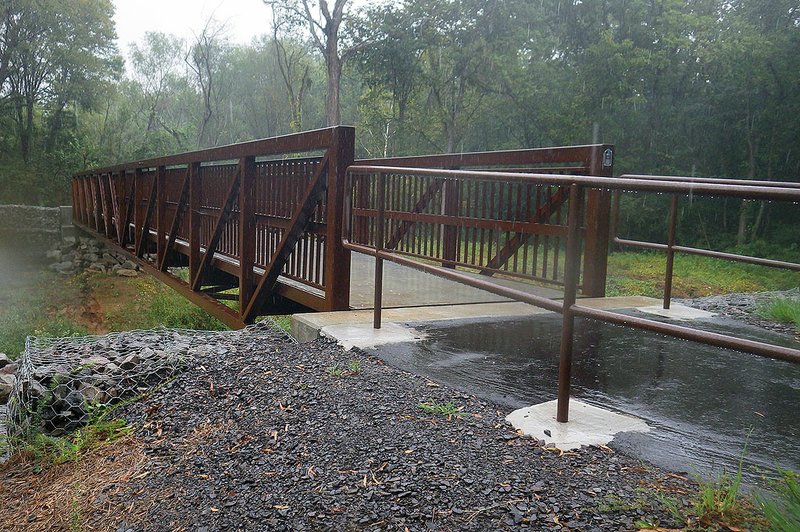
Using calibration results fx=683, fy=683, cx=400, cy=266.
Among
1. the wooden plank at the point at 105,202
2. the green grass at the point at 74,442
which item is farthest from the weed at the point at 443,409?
the wooden plank at the point at 105,202

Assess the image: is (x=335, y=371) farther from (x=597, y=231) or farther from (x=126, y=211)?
(x=126, y=211)

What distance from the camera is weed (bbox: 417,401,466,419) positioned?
316 centimetres

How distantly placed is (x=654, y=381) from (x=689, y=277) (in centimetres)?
1630

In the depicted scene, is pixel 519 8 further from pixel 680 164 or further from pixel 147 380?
pixel 147 380

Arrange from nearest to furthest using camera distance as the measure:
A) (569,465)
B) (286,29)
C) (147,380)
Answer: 1. (569,465)
2. (147,380)
3. (286,29)

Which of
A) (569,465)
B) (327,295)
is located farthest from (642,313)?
(569,465)

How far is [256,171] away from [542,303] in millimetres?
4764

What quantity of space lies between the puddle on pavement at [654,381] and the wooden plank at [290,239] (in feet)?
5.35

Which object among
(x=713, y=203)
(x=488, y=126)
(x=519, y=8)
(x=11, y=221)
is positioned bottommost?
(x=11, y=221)

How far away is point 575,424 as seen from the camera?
2.98 metres

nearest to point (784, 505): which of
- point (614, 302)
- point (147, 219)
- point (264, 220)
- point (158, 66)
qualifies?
point (614, 302)

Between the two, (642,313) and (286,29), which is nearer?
(642,313)

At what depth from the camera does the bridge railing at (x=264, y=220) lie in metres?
5.65

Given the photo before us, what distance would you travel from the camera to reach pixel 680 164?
87.2 ft
